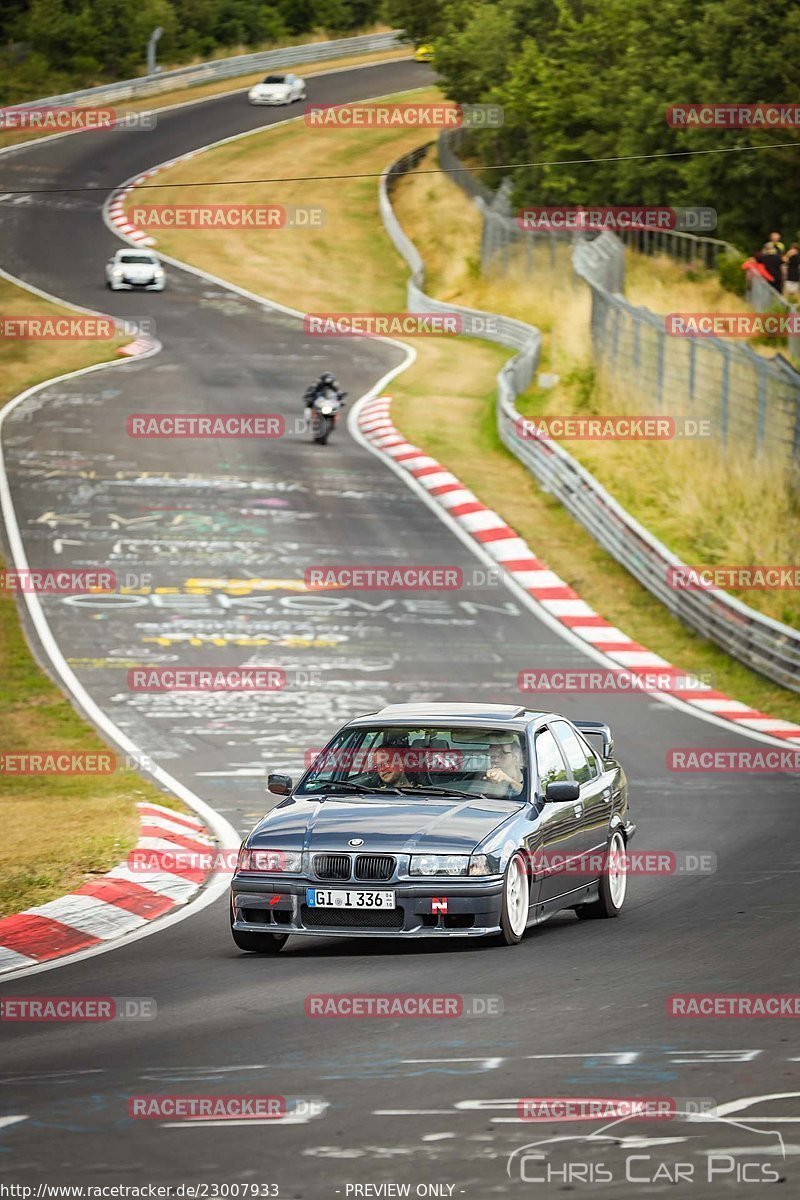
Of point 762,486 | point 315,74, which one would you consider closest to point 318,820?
point 762,486

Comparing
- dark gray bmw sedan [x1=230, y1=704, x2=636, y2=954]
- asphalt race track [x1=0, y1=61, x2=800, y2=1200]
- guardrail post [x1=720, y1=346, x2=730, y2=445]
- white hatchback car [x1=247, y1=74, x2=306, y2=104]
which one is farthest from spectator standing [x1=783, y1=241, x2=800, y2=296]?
white hatchback car [x1=247, y1=74, x2=306, y2=104]

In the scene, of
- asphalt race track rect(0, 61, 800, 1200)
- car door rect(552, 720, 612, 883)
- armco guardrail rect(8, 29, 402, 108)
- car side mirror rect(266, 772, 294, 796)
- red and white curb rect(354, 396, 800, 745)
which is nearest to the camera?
asphalt race track rect(0, 61, 800, 1200)

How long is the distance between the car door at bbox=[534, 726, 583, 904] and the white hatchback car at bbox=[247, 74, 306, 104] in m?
73.6

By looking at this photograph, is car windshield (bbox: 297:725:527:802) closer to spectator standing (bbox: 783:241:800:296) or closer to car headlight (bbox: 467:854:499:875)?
car headlight (bbox: 467:854:499:875)

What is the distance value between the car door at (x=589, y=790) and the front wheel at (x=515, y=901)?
1043 mm

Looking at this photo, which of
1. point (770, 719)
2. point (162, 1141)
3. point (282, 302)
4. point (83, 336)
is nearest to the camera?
point (162, 1141)

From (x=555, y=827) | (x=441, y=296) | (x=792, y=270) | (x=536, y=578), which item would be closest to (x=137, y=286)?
(x=441, y=296)

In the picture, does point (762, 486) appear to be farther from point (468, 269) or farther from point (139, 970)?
point (468, 269)

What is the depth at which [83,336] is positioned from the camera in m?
47.9

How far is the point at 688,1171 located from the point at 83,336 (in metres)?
43.4

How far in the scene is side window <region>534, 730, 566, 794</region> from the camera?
11.8 metres

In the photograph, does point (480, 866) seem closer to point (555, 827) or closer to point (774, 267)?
point (555, 827)

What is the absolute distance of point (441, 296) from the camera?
55188 millimetres

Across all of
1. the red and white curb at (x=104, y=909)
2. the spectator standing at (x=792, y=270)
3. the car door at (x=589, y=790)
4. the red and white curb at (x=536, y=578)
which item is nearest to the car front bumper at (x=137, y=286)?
the red and white curb at (x=536, y=578)
